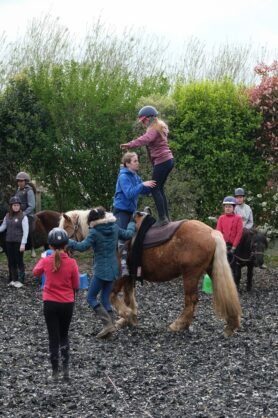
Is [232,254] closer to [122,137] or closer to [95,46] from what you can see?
[122,137]

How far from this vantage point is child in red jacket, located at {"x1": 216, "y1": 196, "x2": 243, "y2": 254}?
14.9m

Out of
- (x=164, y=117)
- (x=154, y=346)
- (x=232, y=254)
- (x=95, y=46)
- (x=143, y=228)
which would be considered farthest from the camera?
(x=95, y=46)

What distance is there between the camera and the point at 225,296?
35.6ft

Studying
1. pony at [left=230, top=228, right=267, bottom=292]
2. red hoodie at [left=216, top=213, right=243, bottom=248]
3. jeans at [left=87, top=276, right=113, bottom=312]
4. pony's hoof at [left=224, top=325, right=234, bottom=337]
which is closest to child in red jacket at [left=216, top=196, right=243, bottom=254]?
red hoodie at [left=216, top=213, right=243, bottom=248]

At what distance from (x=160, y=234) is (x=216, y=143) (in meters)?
7.26

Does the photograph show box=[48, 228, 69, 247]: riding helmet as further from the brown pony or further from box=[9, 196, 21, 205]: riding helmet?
box=[9, 196, 21, 205]: riding helmet

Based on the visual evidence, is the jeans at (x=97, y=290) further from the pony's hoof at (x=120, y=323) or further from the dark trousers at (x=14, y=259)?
the dark trousers at (x=14, y=259)

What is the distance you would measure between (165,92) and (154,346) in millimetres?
10808

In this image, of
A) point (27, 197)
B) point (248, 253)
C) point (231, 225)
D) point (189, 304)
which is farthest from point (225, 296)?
point (27, 197)

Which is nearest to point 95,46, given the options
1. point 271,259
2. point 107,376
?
point 271,259

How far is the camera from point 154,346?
10.6 m

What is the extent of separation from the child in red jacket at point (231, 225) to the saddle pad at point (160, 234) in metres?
3.40

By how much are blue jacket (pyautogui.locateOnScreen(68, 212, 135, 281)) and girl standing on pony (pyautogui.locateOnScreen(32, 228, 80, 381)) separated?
1788 millimetres

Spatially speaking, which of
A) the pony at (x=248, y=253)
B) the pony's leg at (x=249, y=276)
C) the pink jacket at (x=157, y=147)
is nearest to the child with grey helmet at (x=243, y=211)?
the pony at (x=248, y=253)
